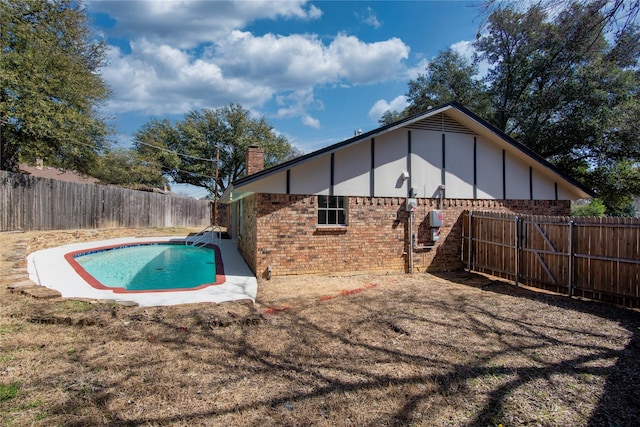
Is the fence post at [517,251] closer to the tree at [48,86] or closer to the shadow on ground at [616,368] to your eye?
the shadow on ground at [616,368]

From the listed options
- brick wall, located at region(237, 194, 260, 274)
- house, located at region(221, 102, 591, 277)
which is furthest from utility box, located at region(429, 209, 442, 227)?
brick wall, located at region(237, 194, 260, 274)

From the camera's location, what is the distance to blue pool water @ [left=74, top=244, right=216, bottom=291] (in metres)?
9.69

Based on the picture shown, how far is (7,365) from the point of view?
11.2ft

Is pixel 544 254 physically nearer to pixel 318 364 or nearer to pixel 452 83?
pixel 318 364

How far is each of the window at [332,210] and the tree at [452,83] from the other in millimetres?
15092

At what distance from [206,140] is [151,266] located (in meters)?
24.0

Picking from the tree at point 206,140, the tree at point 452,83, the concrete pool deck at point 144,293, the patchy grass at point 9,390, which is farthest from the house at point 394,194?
the tree at point 206,140

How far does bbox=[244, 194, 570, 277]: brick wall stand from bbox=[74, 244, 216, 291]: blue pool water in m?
2.36

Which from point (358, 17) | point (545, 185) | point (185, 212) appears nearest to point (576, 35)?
point (545, 185)

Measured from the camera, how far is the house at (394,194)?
8539 mm

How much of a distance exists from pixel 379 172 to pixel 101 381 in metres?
7.83

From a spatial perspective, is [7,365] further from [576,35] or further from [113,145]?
[113,145]

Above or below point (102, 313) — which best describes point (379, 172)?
above

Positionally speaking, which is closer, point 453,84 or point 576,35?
point 576,35
